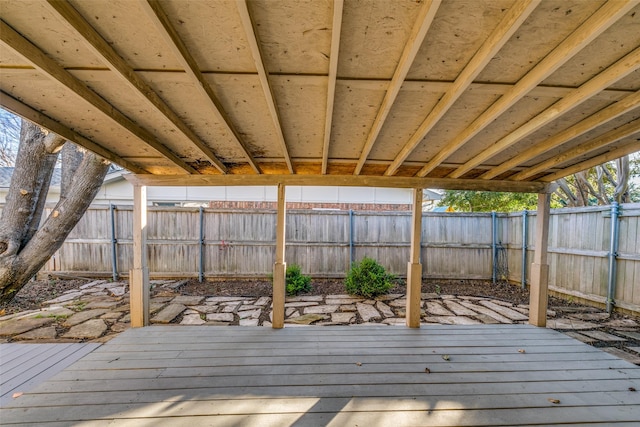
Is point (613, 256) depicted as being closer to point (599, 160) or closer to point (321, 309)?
point (599, 160)

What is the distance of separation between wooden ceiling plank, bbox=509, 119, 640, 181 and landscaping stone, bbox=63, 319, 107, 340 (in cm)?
513

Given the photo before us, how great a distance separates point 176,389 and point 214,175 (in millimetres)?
2002

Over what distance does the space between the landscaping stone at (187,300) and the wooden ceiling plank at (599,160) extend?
16.8 feet

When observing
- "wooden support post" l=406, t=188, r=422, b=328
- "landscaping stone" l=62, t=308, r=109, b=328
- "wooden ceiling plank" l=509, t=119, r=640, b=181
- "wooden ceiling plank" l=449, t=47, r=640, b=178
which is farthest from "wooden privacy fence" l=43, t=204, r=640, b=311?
"wooden ceiling plank" l=449, t=47, r=640, b=178

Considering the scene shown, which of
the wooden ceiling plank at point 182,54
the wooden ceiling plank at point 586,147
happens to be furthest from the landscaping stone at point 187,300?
the wooden ceiling plank at point 586,147

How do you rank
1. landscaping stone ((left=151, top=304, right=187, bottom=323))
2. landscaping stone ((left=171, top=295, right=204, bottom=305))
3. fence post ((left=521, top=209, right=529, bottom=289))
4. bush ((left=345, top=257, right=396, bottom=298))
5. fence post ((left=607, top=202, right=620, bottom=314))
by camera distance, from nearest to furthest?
1. landscaping stone ((left=151, top=304, right=187, bottom=323))
2. fence post ((left=607, top=202, right=620, bottom=314))
3. landscaping stone ((left=171, top=295, right=204, bottom=305))
4. bush ((left=345, top=257, right=396, bottom=298))
5. fence post ((left=521, top=209, right=529, bottom=289))

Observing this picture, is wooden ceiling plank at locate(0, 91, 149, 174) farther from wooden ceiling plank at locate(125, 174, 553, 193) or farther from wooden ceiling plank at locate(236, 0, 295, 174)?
wooden ceiling plank at locate(236, 0, 295, 174)

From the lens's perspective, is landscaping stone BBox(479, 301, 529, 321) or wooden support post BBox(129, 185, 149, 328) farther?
landscaping stone BBox(479, 301, 529, 321)

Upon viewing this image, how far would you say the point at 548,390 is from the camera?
1.97 metres

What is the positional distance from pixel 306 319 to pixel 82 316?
9.87 feet

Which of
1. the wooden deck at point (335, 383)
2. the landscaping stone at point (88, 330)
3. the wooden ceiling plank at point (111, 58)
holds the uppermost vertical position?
the wooden ceiling plank at point (111, 58)

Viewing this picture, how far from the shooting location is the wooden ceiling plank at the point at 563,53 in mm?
987

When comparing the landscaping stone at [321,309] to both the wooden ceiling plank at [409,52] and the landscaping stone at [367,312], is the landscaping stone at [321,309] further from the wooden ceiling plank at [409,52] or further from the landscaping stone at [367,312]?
the wooden ceiling plank at [409,52]

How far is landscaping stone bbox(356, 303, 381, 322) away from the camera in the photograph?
373 cm
